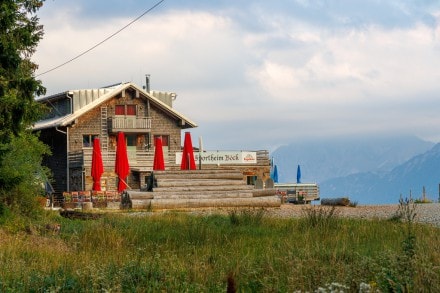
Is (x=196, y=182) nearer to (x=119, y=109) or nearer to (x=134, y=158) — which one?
(x=134, y=158)

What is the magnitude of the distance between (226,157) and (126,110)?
7705mm

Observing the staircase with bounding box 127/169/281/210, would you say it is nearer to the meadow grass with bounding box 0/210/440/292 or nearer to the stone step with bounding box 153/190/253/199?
the stone step with bounding box 153/190/253/199

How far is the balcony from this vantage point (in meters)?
53.8

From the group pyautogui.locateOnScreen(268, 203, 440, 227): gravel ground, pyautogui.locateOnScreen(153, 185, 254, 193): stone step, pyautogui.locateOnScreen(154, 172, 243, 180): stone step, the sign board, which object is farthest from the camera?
the sign board

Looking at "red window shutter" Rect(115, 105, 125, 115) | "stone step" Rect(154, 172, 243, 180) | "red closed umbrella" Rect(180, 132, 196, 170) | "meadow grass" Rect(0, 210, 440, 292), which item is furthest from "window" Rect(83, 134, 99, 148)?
"meadow grass" Rect(0, 210, 440, 292)

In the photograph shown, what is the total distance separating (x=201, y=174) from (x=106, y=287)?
25422 mm

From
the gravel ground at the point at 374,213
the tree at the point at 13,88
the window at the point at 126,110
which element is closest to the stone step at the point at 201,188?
the gravel ground at the point at 374,213

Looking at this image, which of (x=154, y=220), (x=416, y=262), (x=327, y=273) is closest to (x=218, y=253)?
(x=327, y=273)

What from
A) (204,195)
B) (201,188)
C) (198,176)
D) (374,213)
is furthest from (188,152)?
(374,213)

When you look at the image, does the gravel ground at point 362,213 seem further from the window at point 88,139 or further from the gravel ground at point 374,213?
the window at point 88,139

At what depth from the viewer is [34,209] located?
68.2ft

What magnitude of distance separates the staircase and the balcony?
20065 millimetres

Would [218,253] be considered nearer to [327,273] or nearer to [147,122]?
[327,273]

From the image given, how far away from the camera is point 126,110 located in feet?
181
